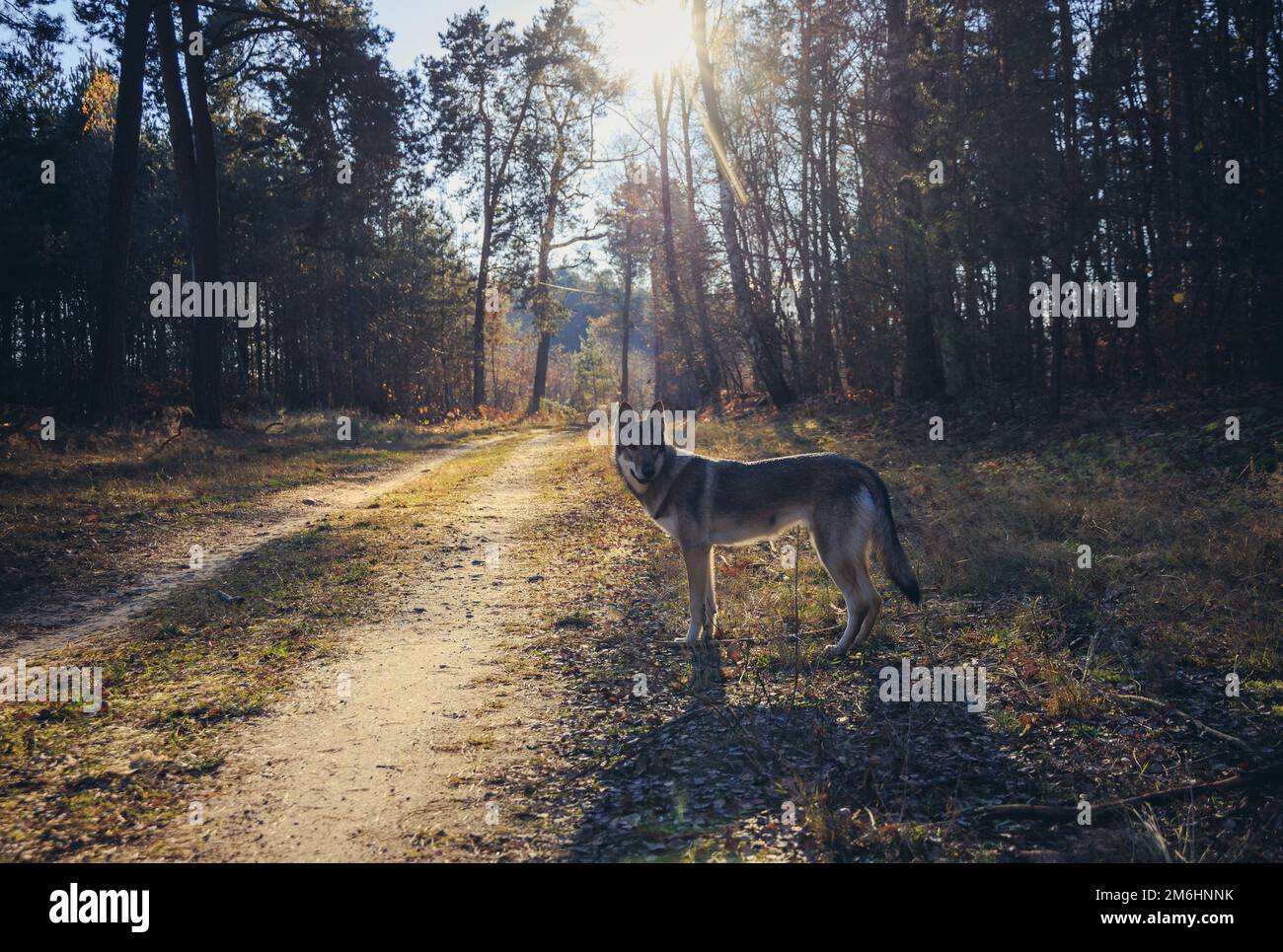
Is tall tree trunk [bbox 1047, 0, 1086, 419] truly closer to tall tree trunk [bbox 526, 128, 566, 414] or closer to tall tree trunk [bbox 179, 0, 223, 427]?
tall tree trunk [bbox 179, 0, 223, 427]

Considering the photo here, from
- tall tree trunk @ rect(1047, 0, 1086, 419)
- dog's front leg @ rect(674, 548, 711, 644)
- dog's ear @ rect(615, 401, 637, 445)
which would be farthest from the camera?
tall tree trunk @ rect(1047, 0, 1086, 419)

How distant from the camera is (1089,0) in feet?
51.6

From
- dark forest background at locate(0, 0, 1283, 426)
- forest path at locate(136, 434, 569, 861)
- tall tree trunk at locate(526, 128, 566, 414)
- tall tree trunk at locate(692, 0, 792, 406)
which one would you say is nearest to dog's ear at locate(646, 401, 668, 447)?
forest path at locate(136, 434, 569, 861)

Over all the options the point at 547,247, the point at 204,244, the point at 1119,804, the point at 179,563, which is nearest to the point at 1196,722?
the point at 1119,804

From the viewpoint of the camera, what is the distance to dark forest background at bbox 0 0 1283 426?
13.4 m

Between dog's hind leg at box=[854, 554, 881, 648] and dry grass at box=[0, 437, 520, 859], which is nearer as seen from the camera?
dry grass at box=[0, 437, 520, 859]

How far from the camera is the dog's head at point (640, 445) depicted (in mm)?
6254

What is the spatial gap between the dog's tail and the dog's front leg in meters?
1.42

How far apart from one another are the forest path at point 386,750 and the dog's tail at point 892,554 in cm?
265

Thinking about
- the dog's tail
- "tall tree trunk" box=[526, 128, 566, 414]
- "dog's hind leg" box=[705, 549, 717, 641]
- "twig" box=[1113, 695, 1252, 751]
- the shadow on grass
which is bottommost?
the shadow on grass

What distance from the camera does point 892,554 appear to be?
5.54 metres

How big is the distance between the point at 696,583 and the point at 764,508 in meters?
0.85

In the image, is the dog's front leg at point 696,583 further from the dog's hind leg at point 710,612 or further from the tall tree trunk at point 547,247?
the tall tree trunk at point 547,247
